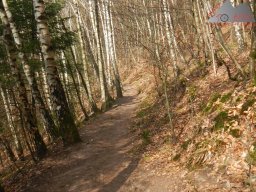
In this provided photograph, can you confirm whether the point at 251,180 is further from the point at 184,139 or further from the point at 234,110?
the point at 184,139

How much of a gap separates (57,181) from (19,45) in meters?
4.91

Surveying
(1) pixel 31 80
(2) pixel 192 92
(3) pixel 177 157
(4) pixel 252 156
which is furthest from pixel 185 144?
(1) pixel 31 80

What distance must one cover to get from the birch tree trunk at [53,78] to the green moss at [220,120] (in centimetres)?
475

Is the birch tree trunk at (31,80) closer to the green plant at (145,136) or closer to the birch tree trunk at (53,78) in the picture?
the birch tree trunk at (53,78)

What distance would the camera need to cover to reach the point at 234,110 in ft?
23.1

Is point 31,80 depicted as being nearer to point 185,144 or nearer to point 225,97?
point 185,144

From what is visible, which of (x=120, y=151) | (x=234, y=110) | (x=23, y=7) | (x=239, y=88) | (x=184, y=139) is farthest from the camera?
(x=23, y=7)

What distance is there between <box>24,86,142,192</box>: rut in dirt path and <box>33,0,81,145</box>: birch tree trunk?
62cm

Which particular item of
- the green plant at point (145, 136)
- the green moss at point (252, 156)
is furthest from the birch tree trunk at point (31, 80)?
the green moss at point (252, 156)

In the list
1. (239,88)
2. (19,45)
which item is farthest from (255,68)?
(19,45)

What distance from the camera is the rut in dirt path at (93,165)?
7.91 meters

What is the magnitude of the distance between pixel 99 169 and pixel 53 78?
3207 mm

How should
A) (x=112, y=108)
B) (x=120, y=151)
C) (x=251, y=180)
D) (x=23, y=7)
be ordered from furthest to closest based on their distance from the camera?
(x=112, y=108)
(x=23, y=7)
(x=120, y=151)
(x=251, y=180)

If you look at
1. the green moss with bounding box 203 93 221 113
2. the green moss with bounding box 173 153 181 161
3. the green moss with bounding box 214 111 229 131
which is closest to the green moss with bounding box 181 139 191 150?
the green moss with bounding box 173 153 181 161
